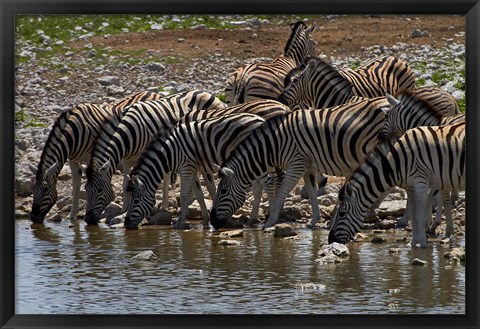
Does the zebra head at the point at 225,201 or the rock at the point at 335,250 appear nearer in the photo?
the rock at the point at 335,250

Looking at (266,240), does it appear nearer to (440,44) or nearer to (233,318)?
(233,318)

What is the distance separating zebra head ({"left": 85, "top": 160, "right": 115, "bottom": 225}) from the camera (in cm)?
1543

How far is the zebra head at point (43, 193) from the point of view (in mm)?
15672

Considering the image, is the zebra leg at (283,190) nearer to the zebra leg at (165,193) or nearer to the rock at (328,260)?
the zebra leg at (165,193)

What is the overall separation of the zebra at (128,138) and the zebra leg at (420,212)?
14.4 feet

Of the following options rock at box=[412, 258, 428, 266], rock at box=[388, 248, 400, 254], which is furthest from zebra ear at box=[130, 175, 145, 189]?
rock at box=[412, 258, 428, 266]

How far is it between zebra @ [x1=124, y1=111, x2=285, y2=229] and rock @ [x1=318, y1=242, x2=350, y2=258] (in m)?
2.85

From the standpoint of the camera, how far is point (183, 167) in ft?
48.6

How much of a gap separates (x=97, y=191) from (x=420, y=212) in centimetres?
498

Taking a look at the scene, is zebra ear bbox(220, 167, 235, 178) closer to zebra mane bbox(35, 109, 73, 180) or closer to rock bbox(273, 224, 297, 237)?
rock bbox(273, 224, 297, 237)

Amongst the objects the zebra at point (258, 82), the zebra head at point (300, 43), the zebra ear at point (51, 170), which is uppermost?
the zebra head at point (300, 43)

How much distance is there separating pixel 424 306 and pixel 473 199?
86.4 inches
